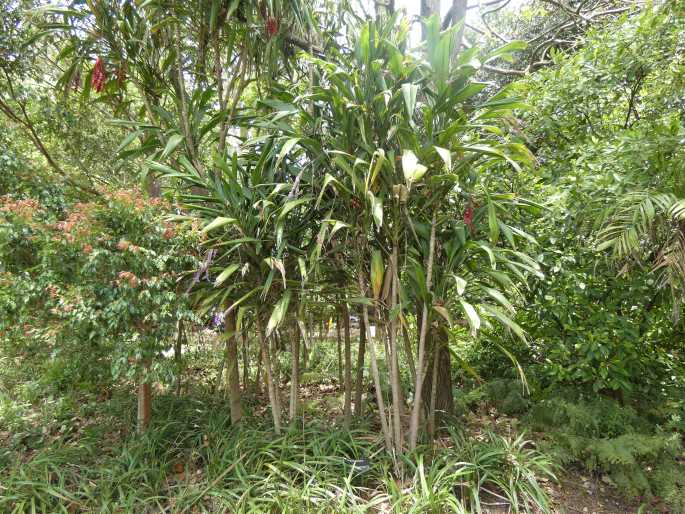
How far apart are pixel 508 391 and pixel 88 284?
2.83 meters

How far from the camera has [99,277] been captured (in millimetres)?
2047

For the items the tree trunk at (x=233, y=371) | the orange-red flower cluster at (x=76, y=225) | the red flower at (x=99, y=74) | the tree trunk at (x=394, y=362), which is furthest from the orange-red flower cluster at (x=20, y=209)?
the tree trunk at (x=394, y=362)

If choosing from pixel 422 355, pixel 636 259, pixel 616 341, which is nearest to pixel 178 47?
pixel 422 355

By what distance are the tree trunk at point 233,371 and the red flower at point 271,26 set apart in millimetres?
1682

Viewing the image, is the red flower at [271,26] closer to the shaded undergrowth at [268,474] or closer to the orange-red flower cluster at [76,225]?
the orange-red flower cluster at [76,225]

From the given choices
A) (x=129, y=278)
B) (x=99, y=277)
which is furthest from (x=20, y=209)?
(x=129, y=278)

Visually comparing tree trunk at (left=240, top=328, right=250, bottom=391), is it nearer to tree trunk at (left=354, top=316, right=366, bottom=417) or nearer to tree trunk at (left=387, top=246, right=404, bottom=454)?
tree trunk at (left=354, top=316, right=366, bottom=417)

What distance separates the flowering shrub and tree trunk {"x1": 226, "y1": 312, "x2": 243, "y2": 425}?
0.36 metres

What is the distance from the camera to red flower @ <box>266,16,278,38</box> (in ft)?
7.88

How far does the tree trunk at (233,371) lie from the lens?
2424 millimetres

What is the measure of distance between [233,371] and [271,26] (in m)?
2.07

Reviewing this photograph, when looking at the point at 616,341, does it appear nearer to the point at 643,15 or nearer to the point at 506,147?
the point at 506,147

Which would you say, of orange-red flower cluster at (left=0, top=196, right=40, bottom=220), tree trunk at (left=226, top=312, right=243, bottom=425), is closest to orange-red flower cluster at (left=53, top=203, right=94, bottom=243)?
orange-red flower cluster at (left=0, top=196, right=40, bottom=220)

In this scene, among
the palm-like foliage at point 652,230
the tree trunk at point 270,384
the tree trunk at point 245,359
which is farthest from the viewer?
the tree trunk at point 245,359
